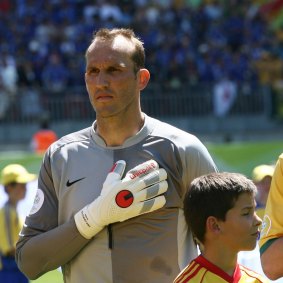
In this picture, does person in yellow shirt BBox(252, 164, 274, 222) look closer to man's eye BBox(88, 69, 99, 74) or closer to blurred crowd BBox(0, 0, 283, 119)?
man's eye BBox(88, 69, 99, 74)

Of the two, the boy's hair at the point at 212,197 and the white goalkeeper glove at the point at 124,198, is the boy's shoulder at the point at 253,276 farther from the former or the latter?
the white goalkeeper glove at the point at 124,198

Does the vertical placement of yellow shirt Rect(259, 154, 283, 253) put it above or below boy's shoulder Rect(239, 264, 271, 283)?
above

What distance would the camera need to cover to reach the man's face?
3.70 metres

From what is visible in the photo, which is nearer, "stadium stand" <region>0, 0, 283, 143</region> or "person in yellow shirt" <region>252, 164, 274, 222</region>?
"person in yellow shirt" <region>252, 164, 274, 222</region>

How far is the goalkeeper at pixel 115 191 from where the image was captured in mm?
3631

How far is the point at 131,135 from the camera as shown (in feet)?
12.4

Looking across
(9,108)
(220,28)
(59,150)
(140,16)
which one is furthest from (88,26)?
(59,150)

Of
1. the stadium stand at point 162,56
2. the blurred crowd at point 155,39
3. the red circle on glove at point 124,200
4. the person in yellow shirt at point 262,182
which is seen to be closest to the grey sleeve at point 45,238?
the red circle on glove at point 124,200

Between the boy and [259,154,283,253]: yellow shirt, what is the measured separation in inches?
14.9

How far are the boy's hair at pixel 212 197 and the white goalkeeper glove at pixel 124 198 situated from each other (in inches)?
12.8

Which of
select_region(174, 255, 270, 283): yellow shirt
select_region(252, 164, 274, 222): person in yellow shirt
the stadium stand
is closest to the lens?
select_region(174, 255, 270, 283): yellow shirt

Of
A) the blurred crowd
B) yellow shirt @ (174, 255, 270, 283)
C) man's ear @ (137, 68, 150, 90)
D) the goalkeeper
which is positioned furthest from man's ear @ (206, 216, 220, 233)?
the blurred crowd

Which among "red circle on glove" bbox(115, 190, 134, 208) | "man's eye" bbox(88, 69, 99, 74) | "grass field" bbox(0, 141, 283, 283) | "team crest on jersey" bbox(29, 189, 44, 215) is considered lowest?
"grass field" bbox(0, 141, 283, 283)

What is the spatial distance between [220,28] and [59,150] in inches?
839
